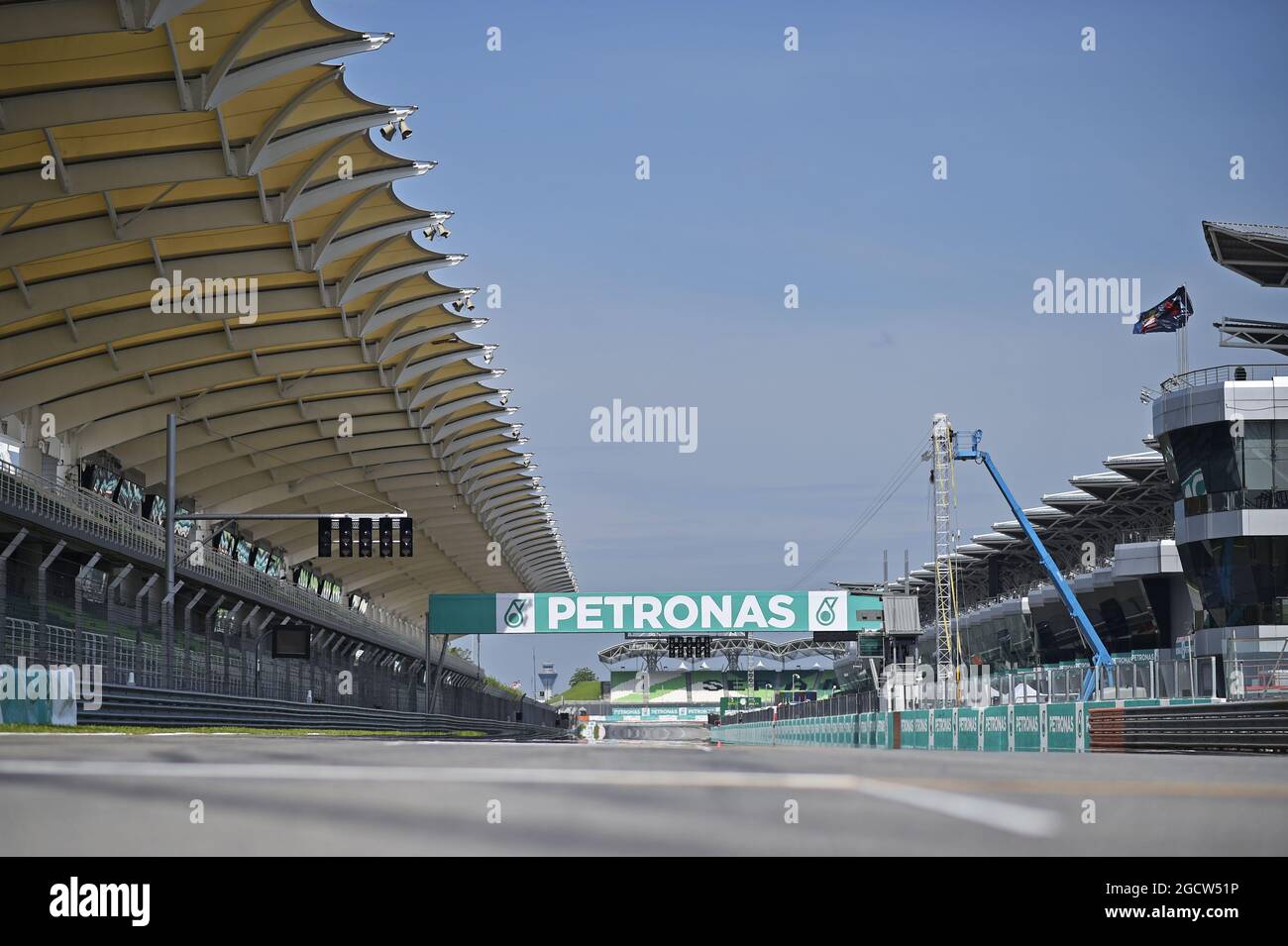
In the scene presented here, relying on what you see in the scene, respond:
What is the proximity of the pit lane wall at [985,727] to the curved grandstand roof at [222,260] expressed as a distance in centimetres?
1759

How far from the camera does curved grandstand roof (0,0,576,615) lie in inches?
1089

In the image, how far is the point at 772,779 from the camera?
4.71 m

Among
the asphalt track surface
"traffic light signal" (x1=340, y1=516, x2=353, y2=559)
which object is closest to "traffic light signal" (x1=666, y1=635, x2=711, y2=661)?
"traffic light signal" (x1=340, y1=516, x2=353, y2=559)

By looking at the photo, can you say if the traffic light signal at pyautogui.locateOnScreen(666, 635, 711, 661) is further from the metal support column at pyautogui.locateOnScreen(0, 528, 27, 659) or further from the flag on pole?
the metal support column at pyautogui.locateOnScreen(0, 528, 27, 659)

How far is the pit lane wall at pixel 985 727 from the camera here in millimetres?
25766

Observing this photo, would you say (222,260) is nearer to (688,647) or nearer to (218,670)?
(218,670)

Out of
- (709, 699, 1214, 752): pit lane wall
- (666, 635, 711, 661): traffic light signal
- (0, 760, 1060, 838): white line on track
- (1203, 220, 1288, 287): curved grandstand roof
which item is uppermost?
(1203, 220, 1288, 287): curved grandstand roof

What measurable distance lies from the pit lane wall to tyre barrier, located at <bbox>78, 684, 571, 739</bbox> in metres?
15.5

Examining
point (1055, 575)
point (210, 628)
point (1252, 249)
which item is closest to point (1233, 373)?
point (1252, 249)

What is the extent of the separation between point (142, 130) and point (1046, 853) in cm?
3106

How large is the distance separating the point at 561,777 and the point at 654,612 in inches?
2943
